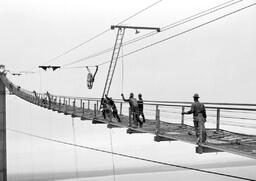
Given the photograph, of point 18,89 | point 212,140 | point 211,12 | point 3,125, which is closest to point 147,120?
point 211,12

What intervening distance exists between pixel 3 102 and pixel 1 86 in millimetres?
4243

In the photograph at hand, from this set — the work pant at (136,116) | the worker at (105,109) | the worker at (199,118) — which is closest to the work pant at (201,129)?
the worker at (199,118)

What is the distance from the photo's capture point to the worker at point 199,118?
15398mm

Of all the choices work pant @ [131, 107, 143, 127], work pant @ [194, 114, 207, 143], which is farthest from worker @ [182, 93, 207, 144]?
work pant @ [131, 107, 143, 127]

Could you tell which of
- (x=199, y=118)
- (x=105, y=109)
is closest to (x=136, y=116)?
(x=105, y=109)

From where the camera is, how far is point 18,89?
60031mm

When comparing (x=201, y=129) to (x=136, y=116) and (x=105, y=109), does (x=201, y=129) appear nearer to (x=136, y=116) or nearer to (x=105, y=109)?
(x=136, y=116)

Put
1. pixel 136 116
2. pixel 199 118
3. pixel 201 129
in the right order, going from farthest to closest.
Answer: pixel 136 116 → pixel 199 118 → pixel 201 129

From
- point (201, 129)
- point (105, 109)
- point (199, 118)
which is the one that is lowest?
point (201, 129)

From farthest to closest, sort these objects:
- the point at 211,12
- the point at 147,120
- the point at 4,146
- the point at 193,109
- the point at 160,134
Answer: the point at 4,146 < the point at 147,120 < the point at 211,12 < the point at 160,134 < the point at 193,109

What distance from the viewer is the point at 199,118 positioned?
15.5 m

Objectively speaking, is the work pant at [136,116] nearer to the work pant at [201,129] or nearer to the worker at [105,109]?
the worker at [105,109]

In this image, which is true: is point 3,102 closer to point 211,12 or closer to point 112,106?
point 112,106

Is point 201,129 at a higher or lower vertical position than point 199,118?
lower
